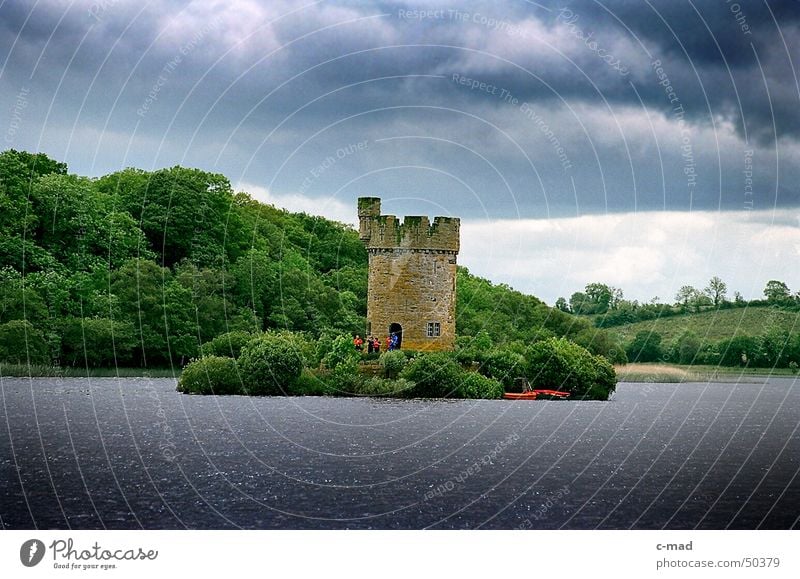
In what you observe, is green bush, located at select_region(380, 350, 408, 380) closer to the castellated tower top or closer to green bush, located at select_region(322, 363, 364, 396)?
green bush, located at select_region(322, 363, 364, 396)

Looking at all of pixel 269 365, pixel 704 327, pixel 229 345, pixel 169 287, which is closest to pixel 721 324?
pixel 704 327

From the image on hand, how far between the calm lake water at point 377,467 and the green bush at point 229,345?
902cm

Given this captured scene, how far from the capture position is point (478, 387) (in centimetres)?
5559

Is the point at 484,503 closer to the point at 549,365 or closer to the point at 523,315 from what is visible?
the point at 549,365

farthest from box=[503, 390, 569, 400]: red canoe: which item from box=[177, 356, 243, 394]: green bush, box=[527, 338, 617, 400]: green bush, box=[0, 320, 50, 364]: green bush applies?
box=[0, 320, 50, 364]: green bush

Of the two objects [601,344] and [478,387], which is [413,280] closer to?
[478,387]

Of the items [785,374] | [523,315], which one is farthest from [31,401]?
[785,374]

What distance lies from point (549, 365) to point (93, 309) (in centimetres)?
2941

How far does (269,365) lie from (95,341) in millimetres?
19954

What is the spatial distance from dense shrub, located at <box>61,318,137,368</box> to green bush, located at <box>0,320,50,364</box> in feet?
9.14

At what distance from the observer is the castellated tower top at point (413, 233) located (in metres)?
56.3

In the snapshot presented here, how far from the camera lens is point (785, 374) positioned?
5871 inches

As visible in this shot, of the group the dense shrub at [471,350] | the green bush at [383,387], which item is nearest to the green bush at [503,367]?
the dense shrub at [471,350]

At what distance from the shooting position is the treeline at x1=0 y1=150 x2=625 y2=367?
226 feet
